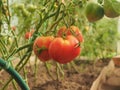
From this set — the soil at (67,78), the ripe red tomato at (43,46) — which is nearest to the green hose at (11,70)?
the ripe red tomato at (43,46)

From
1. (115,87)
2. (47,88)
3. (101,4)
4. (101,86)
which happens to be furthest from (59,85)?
(101,4)

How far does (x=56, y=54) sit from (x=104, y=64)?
6.10ft

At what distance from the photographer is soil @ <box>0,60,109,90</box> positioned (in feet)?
6.40

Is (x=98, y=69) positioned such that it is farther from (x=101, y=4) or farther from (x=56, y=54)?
(x=56, y=54)

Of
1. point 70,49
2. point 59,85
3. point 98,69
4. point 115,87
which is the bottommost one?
point 115,87

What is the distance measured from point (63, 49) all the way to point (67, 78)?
4.32 feet

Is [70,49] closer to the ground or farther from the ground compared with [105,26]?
farther from the ground

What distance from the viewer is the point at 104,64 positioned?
269cm

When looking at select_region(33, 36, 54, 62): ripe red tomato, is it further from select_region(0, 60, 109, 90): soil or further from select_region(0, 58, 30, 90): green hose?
select_region(0, 60, 109, 90): soil

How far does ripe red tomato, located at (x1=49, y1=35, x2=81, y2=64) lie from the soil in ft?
3.43

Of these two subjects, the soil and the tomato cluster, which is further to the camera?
the soil

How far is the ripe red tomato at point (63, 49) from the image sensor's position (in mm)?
873

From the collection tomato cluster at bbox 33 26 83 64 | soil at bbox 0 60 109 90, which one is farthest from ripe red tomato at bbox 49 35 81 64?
soil at bbox 0 60 109 90

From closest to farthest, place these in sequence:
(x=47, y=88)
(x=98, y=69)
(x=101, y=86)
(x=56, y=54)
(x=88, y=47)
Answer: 1. (x=56, y=54)
2. (x=47, y=88)
3. (x=101, y=86)
4. (x=98, y=69)
5. (x=88, y=47)
